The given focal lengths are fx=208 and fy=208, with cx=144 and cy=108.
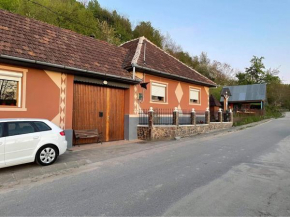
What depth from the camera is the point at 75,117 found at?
934 centimetres

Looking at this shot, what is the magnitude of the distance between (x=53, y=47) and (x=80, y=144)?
451 centimetres

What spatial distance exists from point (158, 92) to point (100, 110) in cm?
436

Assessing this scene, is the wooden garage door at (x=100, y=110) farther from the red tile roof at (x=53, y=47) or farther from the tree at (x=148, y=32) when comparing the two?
the tree at (x=148, y=32)

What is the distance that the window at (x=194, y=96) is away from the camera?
15.6 metres

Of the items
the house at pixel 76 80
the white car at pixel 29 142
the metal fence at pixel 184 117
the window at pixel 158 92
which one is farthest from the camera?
the metal fence at pixel 184 117

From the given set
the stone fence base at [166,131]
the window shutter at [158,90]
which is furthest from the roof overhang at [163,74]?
the stone fence base at [166,131]

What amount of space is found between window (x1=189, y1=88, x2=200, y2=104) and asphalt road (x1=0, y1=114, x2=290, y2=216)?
29.6 ft

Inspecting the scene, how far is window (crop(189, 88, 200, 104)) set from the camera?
1562cm

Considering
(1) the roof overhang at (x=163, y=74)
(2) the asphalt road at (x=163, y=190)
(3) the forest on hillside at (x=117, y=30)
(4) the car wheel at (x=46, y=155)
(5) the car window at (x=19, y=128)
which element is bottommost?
(2) the asphalt road at (x=163, y=190)

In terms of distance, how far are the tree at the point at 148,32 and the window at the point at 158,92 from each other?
79.5 feet

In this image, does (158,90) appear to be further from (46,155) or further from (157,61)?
(46,155)

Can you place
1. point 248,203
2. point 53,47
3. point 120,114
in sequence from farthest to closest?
point 120,114 < point 53,47 < point 248,203

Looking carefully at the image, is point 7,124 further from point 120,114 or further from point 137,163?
point 120,114

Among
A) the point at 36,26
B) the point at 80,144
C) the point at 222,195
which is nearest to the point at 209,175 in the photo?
the point at 222,195
